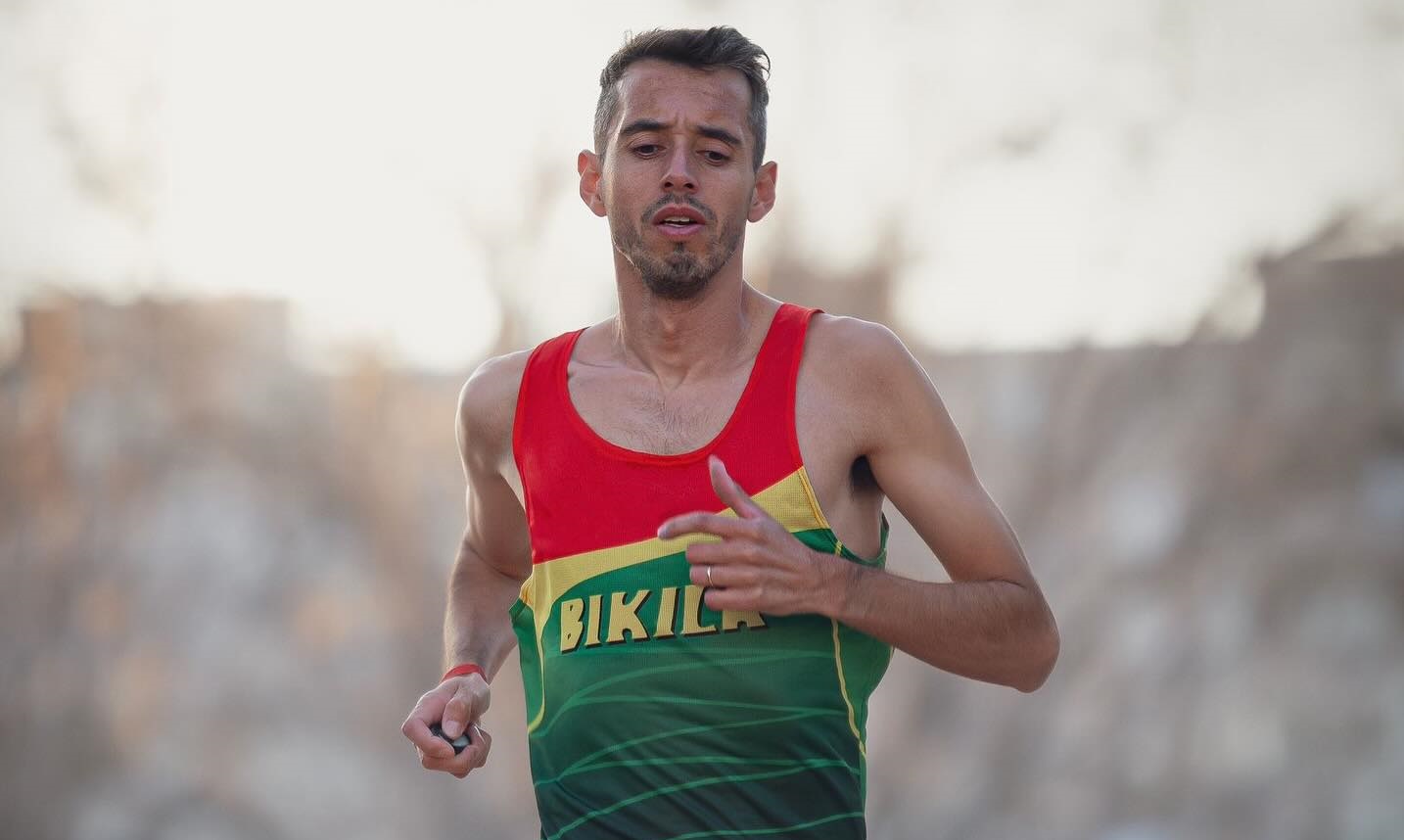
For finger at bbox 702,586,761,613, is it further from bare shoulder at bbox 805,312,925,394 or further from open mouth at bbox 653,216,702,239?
open mouth at bbox 653,216,702,239

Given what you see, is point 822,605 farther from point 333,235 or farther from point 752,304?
point 333,235

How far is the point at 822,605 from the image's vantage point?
1.49 meters

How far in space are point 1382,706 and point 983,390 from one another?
121cm

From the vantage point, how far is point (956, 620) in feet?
5.26

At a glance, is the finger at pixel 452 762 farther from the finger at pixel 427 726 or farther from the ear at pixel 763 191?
the ear at pixel 763 191

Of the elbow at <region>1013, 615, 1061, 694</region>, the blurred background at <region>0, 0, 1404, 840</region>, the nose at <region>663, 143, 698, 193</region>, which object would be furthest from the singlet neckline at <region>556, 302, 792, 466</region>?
the blurred background at <region>0, 0, 1404, 840</region>

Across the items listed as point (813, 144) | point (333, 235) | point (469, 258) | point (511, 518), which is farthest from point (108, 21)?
point (511, 518)

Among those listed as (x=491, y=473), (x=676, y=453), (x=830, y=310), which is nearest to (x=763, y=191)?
(x=676, y=453)

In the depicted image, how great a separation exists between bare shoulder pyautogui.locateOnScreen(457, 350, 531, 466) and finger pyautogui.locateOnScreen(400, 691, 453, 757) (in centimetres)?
41

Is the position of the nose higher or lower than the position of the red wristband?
higher

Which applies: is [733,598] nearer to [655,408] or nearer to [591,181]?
[655,408]

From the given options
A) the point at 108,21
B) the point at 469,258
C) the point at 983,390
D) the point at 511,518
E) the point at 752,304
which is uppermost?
the point at 108,21

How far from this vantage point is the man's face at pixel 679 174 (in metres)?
1.80

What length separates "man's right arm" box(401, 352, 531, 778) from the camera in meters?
2.01
